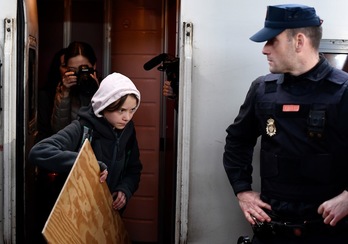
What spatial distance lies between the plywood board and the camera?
89 centimetres

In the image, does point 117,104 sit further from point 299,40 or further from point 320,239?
point 320,239

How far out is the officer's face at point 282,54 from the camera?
2.40 metres

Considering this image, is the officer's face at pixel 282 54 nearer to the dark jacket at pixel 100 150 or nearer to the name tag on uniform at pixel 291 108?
the name tag on uniform at pixel 291 108

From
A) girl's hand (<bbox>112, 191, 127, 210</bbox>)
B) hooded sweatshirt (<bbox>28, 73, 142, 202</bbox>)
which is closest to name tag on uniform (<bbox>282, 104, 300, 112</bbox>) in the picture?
hooded sweatshirt (<bbox>28, 73, 142, 202</bbox>)

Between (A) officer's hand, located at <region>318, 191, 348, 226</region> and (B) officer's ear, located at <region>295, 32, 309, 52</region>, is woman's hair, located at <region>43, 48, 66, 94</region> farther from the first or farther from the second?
(A) officer's hand, located at <region>318, 191, 348, 226</region>

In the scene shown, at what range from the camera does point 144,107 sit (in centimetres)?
455

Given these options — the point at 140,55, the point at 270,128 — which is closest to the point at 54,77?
the point at 140,55

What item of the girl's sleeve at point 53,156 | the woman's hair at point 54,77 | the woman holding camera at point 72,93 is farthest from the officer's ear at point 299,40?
the woman's hair at point 54,77

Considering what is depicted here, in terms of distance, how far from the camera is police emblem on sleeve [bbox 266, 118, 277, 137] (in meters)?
2.46

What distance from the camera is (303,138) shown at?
2367 millimetres

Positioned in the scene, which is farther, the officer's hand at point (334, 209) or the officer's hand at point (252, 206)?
the officer's hand at point (252, 206)

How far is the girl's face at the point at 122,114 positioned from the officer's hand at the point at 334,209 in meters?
1.08

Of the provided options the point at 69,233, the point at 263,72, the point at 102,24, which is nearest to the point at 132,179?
the point at 69,233

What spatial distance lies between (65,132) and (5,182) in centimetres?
47
